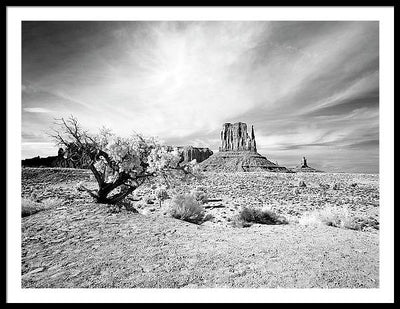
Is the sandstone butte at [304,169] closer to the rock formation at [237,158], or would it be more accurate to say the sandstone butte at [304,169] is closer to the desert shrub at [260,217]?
the rock formation at [237,158]

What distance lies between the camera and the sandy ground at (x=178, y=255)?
10.6ft

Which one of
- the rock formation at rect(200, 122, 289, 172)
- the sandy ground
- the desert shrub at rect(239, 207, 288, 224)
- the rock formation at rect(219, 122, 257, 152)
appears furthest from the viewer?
the rock formation at rect(219, 122, 257, 152)

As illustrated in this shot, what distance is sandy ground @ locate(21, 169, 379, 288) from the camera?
3221 millimetres

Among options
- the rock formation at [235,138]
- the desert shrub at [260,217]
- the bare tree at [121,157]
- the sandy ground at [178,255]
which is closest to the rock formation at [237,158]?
the rock formation at [235,138]

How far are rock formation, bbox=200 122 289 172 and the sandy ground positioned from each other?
4496 cm

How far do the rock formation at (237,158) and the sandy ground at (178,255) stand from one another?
4496cm

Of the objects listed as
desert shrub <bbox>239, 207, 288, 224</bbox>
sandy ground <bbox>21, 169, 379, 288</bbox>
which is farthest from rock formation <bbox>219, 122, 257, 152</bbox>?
sandy ground <bbox>21, 169, 379, 288</bbox>

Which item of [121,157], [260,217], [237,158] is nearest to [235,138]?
[237,158]

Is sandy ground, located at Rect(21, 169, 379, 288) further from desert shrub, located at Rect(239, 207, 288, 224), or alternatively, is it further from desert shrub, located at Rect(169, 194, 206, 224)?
desert shrub, located at Rect(239, 207, 288, 224)

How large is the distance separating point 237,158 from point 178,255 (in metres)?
68.4

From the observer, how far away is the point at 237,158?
71062 millimetres

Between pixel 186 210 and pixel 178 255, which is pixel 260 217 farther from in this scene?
pixel 178 255

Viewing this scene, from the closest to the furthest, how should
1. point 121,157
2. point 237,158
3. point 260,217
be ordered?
point 121,157 < point 260,217 < point 237,158
